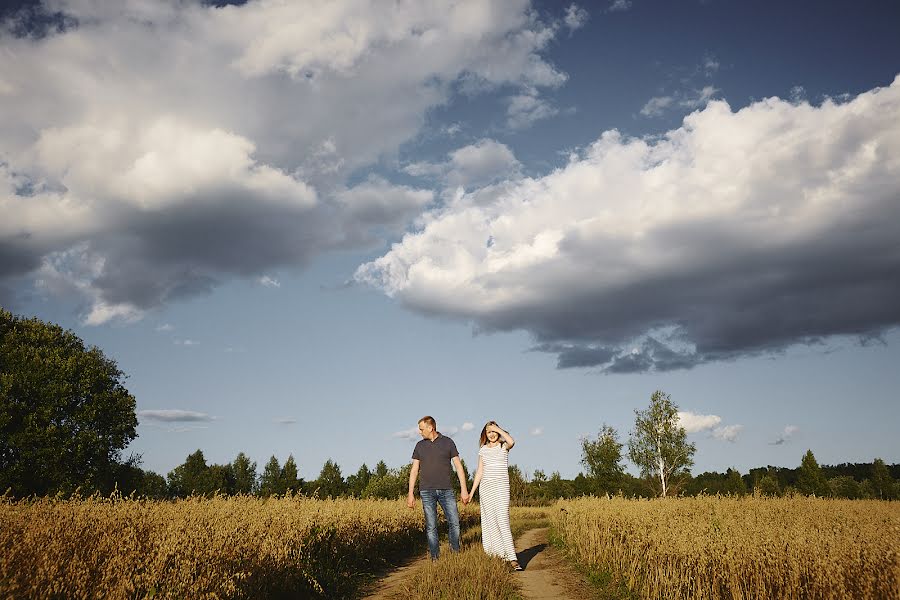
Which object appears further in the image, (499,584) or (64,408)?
(64,408)

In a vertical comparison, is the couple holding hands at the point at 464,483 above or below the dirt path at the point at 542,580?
above

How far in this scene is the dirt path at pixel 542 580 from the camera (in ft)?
26.8

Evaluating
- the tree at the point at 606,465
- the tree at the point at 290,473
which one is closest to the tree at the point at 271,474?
the tree at the point at 290,473

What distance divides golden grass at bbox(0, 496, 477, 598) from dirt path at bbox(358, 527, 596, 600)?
606mm

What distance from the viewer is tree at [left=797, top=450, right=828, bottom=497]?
57.5 metres

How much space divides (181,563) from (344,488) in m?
90.1

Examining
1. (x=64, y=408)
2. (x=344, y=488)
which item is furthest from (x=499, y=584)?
(x=344, y=488)

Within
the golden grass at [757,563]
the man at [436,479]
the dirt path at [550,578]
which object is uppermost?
the man at [436,479]

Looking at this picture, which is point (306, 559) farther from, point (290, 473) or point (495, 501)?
point (290, 473)

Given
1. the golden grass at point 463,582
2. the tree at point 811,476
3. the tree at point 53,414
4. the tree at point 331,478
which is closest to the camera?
the golden grass at point 463,582

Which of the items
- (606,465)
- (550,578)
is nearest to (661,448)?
(606,465)

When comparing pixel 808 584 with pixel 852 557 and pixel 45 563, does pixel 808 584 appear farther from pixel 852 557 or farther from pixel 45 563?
pixel 45 563

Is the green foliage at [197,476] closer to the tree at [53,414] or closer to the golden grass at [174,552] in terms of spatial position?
the tree at [53,414]

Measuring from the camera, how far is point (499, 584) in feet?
23.8
